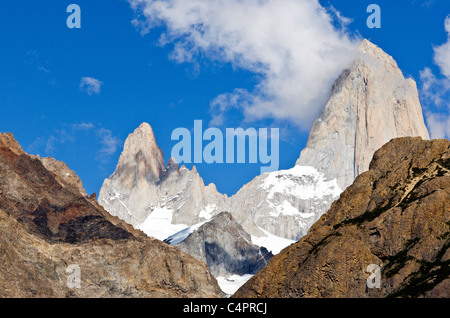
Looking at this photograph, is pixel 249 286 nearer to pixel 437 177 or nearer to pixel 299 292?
pixel 299 292

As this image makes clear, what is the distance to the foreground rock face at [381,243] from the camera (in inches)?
5531

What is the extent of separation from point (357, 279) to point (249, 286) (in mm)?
21071

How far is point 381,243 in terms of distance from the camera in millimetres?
152750

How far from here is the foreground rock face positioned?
461 feet

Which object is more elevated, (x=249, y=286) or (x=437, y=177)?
(x=437, y=177)

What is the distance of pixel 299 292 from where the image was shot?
486 feet

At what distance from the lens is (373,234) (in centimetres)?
15462
